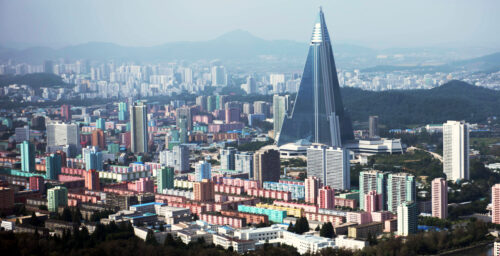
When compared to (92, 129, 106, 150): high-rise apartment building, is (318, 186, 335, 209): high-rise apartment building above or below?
below

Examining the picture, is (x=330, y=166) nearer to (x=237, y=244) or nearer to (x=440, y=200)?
(x=440, y=200)

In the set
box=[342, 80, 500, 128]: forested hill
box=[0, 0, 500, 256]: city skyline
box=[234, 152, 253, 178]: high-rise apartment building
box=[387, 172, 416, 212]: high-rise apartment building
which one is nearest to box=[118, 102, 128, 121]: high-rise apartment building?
box=[0, 0, 500, 256]: city skyline

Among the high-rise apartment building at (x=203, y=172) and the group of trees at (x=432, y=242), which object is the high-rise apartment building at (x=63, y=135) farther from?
the group of trees at (x=432, y=242)

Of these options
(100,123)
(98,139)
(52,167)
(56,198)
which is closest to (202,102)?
(100,123)

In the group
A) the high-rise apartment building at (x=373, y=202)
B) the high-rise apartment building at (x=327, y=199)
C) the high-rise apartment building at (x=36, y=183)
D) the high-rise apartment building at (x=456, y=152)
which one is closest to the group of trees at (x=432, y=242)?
the high-rise apartment building at (x=373, y=202)

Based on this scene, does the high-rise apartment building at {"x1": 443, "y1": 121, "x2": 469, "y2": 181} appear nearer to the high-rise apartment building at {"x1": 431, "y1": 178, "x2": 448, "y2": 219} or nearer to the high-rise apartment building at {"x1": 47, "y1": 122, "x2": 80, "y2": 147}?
the high-rise apartment building at {"x1": 431, "y1": 178, "x2": 448, "y2": 219}

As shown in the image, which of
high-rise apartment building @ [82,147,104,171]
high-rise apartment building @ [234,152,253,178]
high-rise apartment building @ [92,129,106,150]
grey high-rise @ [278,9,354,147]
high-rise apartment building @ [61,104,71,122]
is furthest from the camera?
high-rise apartment building @ [61,104,71,122]

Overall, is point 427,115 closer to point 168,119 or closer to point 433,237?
point 168,119
